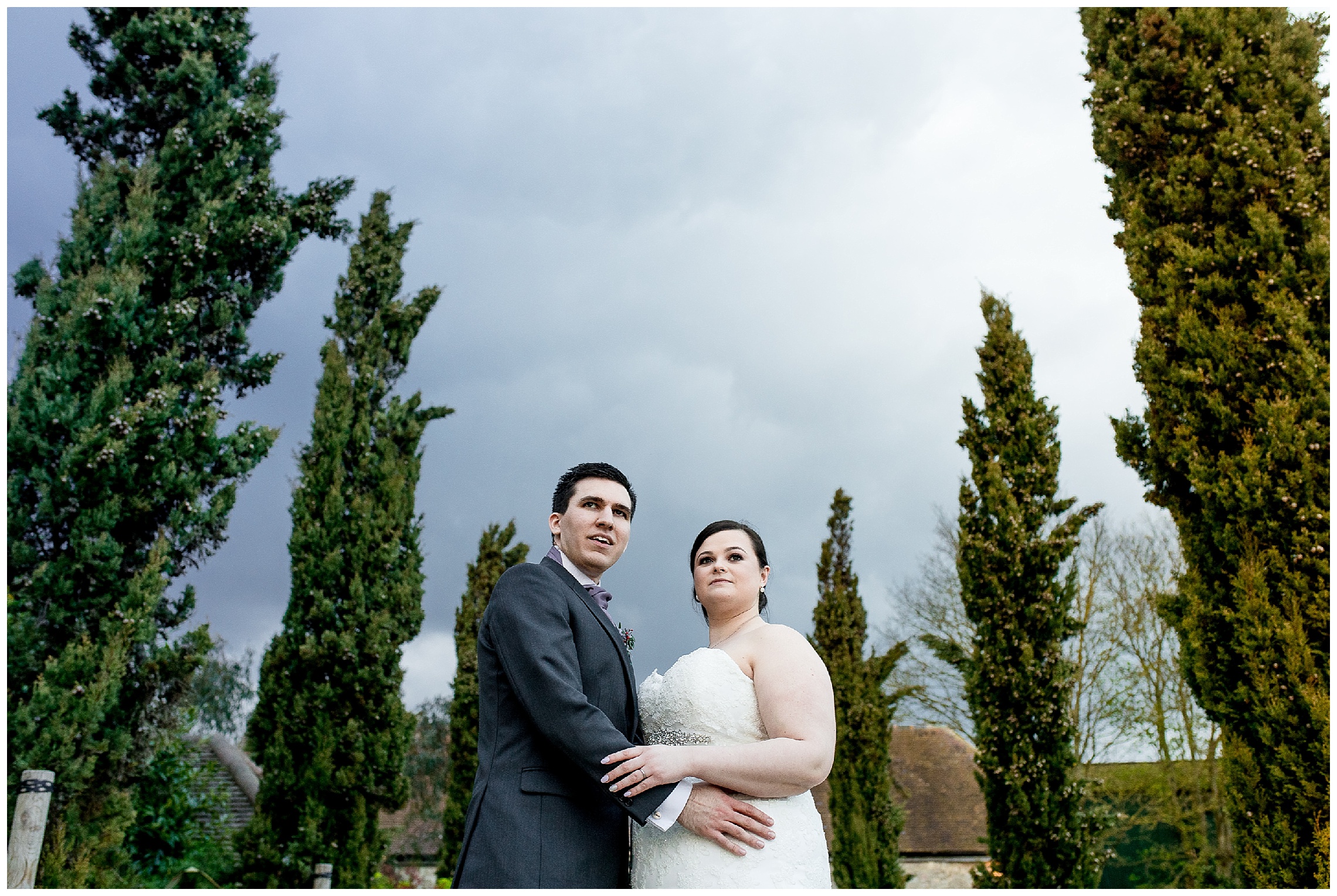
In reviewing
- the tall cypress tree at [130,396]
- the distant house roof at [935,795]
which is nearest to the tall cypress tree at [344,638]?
the tall cypress tree at [130,396]

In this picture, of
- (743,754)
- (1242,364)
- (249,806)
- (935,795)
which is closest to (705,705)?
(743,754)

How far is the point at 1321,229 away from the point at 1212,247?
72 cm

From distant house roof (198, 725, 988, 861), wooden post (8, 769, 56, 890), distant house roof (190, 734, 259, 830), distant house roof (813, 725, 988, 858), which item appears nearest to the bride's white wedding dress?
wooden post (8, 769, 56, 890)

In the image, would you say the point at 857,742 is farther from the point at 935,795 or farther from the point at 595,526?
the point at 595,526

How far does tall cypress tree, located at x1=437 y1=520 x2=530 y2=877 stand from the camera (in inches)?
495

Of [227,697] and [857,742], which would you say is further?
[227,697]

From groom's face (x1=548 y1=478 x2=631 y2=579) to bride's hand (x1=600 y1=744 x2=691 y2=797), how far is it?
2.41 feet

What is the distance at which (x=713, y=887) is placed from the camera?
261 centimetres

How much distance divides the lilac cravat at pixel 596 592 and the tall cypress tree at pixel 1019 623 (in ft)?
24.2

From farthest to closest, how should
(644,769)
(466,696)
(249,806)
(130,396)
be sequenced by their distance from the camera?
(249,806)
(466,696)
(130,396)
(644,769)

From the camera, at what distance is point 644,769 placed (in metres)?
2.45

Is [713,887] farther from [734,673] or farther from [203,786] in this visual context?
[203,786]

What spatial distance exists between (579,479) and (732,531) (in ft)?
2.07

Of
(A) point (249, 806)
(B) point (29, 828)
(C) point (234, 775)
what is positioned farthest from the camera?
(C) point (234, 775)
